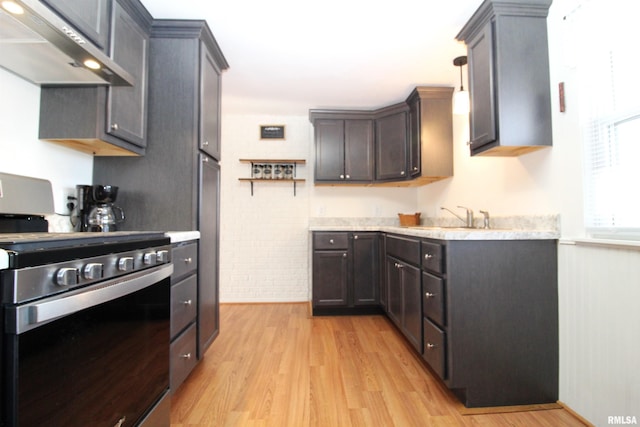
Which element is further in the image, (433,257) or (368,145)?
(368,145)

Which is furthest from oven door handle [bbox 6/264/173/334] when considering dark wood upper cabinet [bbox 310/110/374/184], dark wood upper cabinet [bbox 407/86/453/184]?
dark wood upper cabinet [bbox 407/86/453/184]

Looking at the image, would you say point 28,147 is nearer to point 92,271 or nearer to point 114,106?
point 114,106

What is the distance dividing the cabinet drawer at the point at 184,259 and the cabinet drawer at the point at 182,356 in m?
0.34

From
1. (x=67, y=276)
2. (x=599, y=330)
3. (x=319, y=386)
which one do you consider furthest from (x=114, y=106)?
(x=599, y=330)

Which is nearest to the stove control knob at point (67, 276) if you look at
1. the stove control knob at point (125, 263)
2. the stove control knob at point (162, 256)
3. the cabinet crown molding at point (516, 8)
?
the stove control knob at point (125, 263)

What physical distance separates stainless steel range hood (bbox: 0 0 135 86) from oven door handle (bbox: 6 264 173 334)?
889 millimetres

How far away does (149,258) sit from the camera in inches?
47.9

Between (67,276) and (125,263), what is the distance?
0.82 ft

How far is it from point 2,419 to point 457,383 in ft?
5.82

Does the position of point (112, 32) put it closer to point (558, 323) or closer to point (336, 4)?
point (336, 4)

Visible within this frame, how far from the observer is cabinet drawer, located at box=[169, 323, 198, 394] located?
155cm

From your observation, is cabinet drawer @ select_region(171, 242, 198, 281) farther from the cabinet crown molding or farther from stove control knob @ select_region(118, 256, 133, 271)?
the cabinet crown molding

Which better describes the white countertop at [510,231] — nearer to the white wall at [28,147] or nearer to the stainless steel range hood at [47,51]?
the stainless steel range hood at [47,51]

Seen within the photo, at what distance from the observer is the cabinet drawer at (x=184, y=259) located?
1600 millimetres
